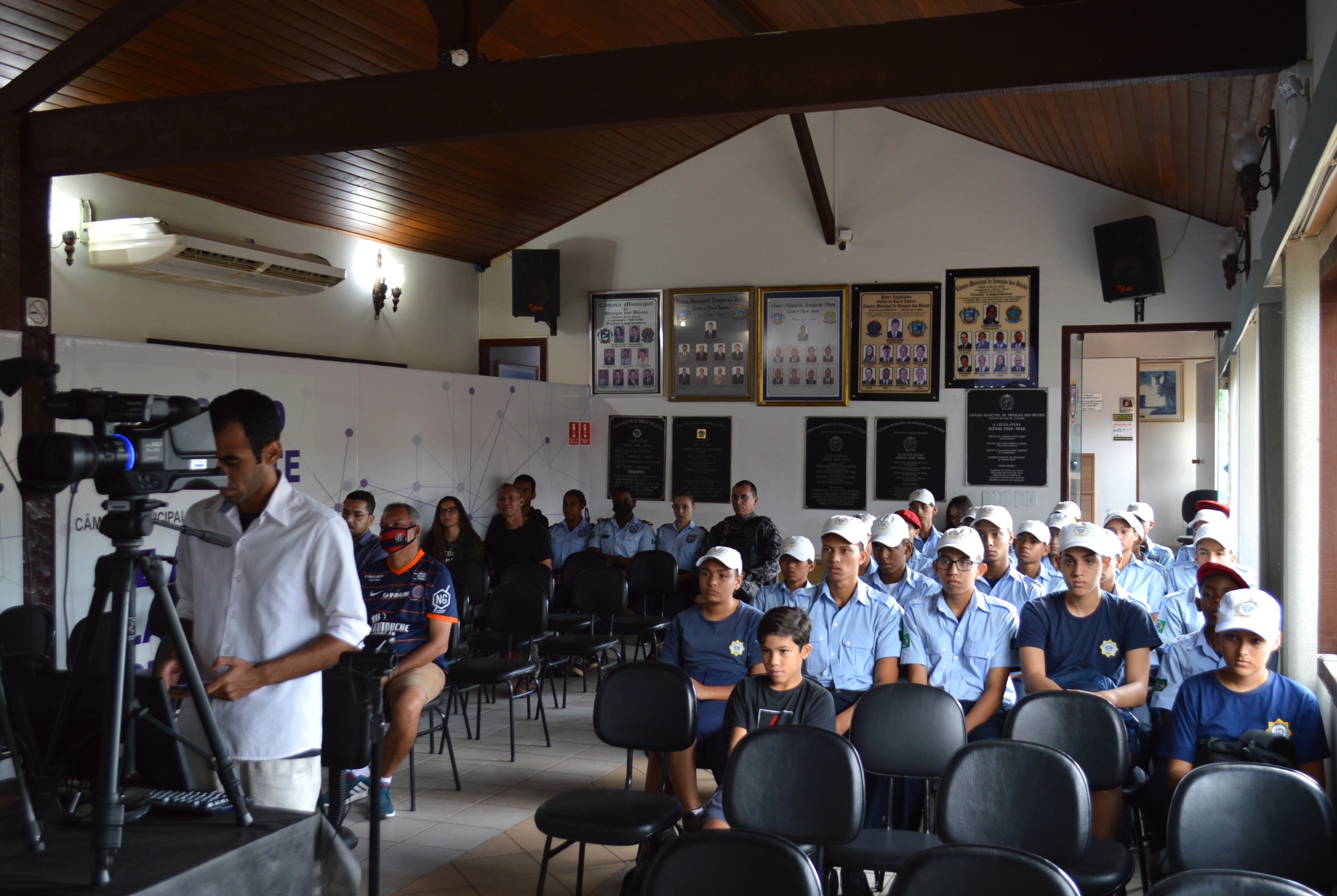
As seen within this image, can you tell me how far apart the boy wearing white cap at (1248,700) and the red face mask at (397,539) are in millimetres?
3067

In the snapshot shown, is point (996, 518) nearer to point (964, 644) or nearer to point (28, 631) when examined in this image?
point (964, 644)

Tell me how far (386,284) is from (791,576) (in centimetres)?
525

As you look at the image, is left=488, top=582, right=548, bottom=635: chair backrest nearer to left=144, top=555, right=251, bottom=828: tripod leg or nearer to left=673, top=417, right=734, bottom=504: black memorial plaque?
left=673, top=417, right=734, bottom=504: black memorial plaque

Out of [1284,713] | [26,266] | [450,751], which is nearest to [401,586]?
[450,751]

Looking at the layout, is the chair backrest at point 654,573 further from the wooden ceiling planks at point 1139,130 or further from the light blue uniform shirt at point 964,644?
the wooden ceiling planks at point 1139,130

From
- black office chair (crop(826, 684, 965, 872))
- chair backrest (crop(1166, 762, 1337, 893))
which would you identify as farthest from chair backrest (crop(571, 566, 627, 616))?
chair backrest (crop(1166, 762, 1337, 893))

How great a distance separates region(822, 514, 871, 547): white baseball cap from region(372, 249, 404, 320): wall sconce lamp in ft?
16.8

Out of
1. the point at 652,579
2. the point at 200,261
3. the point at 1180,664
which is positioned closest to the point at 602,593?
the point at 652,579

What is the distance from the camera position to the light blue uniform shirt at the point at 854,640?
154 inches

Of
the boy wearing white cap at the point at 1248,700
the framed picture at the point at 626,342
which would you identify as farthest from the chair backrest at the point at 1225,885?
the framed picture at the point at 626,342

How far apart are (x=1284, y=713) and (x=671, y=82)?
318cm

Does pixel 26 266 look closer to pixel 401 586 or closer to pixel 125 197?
pixel 125 197

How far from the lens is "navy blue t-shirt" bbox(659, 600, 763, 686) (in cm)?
404

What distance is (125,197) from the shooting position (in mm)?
6086
